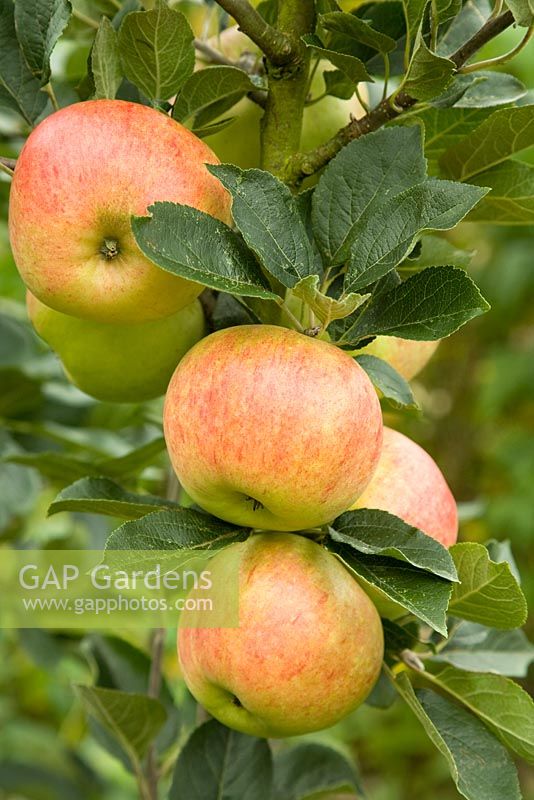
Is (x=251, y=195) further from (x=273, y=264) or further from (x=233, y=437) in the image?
(x=233, y=437)

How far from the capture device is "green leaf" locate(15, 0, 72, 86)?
680 millimetres

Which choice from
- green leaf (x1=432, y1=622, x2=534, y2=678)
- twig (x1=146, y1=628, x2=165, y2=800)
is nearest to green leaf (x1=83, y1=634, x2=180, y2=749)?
twig (x1=146, y1=628, x2=165, y2=800)

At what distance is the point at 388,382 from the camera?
697mm

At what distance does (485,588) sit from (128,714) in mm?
387

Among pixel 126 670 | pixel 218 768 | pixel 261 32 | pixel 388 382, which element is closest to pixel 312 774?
pixel 218 768

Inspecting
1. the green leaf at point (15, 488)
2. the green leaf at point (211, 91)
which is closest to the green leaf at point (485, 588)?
the green leaf at point (211, 91)

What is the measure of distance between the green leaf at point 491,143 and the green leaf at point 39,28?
1.02ft

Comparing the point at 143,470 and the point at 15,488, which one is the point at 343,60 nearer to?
the point at 143,470

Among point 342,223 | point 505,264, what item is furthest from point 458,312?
point 505,264

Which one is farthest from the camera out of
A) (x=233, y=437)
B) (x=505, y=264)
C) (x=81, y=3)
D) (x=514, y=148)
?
(x=505, y=264)

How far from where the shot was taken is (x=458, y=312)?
0.61 metres

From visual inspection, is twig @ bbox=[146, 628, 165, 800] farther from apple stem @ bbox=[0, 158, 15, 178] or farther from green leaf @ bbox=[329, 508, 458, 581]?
apple stem @ bbox=[0, 158, 15, 178]

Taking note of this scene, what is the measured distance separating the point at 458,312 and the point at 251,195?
0.15m

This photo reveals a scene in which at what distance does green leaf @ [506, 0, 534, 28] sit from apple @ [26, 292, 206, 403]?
1.01 ft
